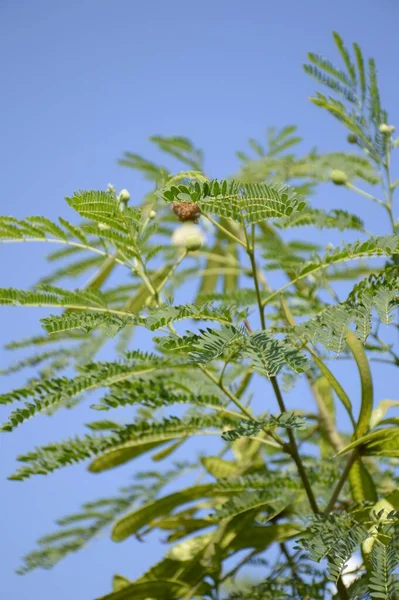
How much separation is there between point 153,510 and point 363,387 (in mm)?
549

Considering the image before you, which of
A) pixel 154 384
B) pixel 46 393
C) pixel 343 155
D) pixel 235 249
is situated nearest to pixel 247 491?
pixel 154 384

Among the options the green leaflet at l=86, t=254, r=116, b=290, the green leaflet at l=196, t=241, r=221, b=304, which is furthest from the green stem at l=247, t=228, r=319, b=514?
the green leaflet at l=196, t=241, r=221, b=304

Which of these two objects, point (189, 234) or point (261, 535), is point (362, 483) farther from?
point (189, 234)

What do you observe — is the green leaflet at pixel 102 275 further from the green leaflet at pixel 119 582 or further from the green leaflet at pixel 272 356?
the green leaflet at pixel 272 356

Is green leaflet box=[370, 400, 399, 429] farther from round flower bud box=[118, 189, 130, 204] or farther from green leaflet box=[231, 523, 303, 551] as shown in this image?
round flower bud box=[118, 189, 130, 204]

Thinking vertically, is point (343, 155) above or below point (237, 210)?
above

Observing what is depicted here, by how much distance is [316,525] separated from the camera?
3.37 ft

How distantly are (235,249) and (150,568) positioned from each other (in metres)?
1.38

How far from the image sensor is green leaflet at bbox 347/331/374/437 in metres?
1.23

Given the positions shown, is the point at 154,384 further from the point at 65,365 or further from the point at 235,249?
the point at 235,249

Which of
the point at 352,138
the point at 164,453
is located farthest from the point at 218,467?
the point at 352,138

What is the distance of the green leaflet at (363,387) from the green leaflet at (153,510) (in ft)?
1.21

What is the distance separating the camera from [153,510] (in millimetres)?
1529

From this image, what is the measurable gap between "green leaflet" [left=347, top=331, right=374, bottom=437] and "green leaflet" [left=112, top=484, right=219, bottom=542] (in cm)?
37
